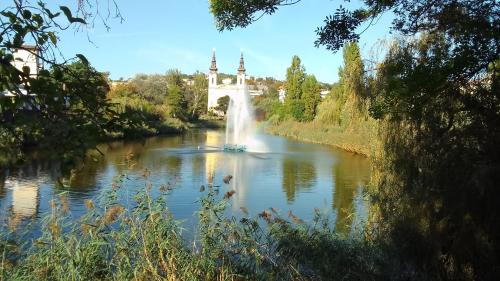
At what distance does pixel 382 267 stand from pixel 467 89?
186 centimetres

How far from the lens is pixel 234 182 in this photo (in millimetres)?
15281

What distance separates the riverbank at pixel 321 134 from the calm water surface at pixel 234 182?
64.3 inches

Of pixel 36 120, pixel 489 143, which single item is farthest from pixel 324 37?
pixel 36 120

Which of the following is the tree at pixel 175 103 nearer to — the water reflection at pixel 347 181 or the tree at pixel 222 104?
the tree at pixel 222 104

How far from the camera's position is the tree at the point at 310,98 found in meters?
45.5

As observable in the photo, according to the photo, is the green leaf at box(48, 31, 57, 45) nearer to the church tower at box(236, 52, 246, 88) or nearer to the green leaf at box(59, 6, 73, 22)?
the green leaf at box(59, 6, 73, 22)

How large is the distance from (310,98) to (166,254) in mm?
42152

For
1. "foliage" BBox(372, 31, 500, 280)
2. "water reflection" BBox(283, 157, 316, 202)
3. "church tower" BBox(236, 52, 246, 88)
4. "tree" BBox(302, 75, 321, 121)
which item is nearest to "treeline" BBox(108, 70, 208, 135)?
"church tower" BBox(236, 52, 246, 88)

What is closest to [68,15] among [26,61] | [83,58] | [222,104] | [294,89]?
[83,58]

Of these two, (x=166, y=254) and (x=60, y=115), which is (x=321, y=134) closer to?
(x=166, y=254)

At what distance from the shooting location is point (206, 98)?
70.0 meters

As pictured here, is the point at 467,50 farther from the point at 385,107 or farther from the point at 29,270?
the point at 29,270

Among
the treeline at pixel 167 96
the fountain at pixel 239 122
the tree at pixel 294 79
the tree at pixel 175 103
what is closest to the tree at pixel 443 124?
the fountain at pixel 239 122

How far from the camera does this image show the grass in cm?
407
